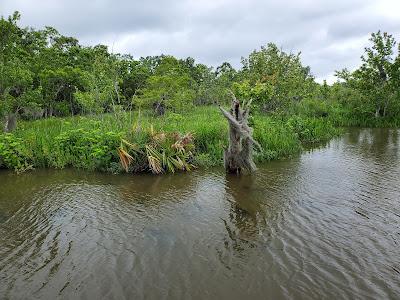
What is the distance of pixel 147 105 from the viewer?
2877cm

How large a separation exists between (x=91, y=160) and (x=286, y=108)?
15193 millimetres

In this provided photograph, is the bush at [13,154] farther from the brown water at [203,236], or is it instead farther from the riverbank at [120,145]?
the brown water at [203,236]

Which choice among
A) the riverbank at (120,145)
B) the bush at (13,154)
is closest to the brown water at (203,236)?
the riverbank at (120,145)

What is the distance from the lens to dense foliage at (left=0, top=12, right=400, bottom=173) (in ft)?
46.9

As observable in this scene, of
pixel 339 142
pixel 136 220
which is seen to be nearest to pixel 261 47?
pixel 339 142

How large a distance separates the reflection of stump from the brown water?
1.82ft

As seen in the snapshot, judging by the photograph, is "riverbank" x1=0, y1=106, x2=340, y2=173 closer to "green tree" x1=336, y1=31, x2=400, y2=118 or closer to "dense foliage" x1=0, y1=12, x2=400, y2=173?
"dense foliage" x1=0, y1=12, x2=400, y2=173

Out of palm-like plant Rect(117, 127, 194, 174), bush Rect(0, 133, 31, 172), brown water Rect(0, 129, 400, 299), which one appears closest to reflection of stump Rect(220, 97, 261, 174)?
brown water Rect(0, 129, 400, 299)

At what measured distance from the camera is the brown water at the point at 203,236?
5.99 meters

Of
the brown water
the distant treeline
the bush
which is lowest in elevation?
the brown water

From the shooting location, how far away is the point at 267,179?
12477mm

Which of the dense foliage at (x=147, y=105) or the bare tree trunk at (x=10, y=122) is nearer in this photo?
the dense foliage at (x=147, y=105)

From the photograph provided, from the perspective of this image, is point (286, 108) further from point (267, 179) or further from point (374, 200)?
point (374, 200)

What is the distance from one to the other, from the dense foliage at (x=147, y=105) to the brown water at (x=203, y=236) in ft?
4.76
